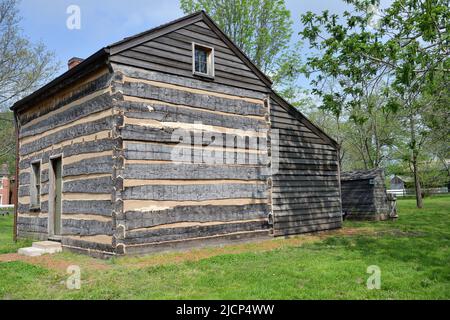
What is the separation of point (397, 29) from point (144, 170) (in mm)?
8493

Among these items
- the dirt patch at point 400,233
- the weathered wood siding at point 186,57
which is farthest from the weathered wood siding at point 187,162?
the dirt patch at point 400,233

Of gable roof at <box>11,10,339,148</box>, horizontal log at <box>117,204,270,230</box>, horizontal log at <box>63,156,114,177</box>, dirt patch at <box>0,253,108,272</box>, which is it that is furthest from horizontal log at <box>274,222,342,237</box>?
dirt patch at <box>0,253,108,272</box>

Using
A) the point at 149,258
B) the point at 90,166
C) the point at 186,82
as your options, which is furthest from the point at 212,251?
the point at 186,82

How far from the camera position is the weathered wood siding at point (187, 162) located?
30.8ft

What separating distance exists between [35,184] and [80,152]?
4.19 metres

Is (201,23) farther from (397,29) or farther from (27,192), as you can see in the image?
(27,192)

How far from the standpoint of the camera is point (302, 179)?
47.3 ft

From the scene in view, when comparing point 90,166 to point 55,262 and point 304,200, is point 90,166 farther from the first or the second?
point 304,200

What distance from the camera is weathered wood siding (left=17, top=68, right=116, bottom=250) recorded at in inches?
372

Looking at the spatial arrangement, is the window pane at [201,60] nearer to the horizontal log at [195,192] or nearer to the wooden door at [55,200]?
the horizontal log at [195,192]

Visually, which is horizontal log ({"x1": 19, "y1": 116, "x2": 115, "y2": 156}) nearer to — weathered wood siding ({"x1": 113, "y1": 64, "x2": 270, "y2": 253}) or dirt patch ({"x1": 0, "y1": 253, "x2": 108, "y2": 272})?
weathered wood siding ({"x1": 113, "y1": 64, "x2": 270, "y2": 253})

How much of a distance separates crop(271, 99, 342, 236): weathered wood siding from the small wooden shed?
5.61 metres

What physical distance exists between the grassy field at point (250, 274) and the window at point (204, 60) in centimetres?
528
